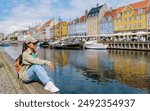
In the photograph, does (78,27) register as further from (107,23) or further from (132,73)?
(132,73)

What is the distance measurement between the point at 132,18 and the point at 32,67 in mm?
57681

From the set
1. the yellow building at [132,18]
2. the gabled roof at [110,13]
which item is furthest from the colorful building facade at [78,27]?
the yellow building at [132,18]

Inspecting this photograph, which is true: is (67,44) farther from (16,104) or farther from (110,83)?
(16,104)

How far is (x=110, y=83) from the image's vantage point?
43.5 feet

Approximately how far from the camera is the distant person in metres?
6.90

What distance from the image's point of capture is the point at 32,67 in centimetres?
707

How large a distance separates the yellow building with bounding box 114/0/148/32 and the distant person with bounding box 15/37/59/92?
2121 inches

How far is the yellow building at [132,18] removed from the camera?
2346 inches

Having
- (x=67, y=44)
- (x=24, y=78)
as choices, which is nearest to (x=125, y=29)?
(x=67, y=44)

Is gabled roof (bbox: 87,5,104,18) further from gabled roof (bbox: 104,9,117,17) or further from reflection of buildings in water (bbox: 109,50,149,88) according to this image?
reflection of buildings in water (bbox: 109,50,149,88)

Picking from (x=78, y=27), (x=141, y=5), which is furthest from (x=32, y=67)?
(x=78, y=27)

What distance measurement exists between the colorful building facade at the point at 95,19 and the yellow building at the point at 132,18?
1197 centimetres

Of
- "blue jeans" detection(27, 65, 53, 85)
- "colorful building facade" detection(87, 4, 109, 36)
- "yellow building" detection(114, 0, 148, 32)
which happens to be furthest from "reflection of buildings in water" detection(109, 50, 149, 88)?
"colorful building facade" detection(87, 4, 109, 36)

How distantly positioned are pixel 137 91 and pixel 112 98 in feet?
Result: 19.6
